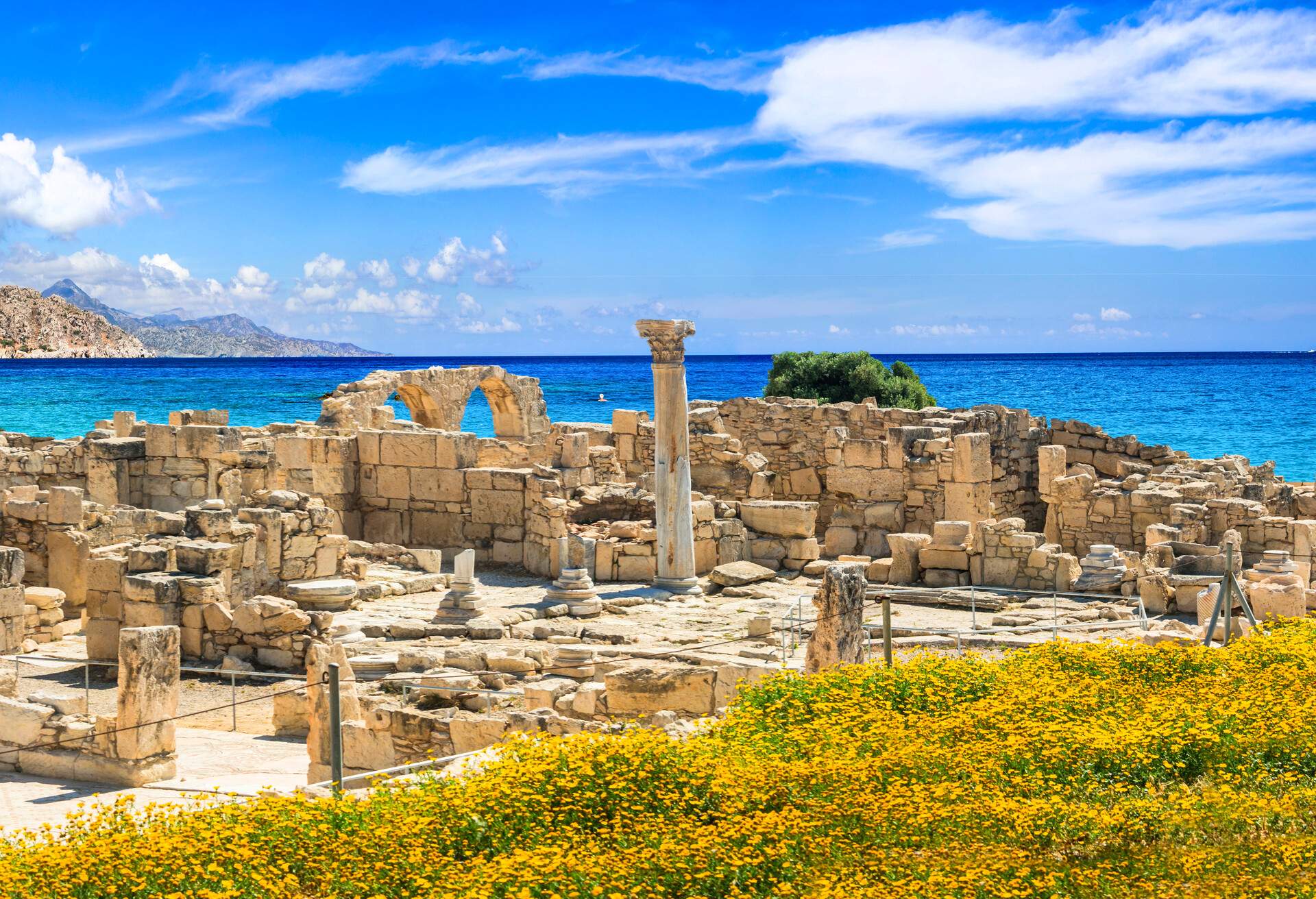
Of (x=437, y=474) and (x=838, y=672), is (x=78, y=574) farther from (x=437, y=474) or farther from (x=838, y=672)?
(x=838, y=672)

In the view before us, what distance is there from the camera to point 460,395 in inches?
1227

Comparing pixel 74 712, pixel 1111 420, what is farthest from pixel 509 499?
pixel 1111 420

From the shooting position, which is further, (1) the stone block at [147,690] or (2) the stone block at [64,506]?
(2) the stone block at [64,506]

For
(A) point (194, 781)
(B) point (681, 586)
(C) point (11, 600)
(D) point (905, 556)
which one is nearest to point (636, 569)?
(B) point (681, 586)

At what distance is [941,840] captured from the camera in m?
7.32

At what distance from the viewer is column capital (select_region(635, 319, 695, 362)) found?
17938 mm

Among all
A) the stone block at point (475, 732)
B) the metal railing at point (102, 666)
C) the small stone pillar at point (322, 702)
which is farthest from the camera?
the metal railing at point (102, 666)

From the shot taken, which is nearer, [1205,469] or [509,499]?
[509,499]

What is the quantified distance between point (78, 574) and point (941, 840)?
544 inches

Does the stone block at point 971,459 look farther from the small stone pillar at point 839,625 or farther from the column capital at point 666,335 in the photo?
the small stone pillar at point 839,625

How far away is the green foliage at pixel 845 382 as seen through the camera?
42.3 meters

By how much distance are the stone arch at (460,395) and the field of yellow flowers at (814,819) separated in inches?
807

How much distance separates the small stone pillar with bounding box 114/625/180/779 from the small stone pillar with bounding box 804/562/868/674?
552cm

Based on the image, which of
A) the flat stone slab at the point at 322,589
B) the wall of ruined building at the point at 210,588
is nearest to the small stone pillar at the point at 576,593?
the flat stone slab at the point at 322,589
